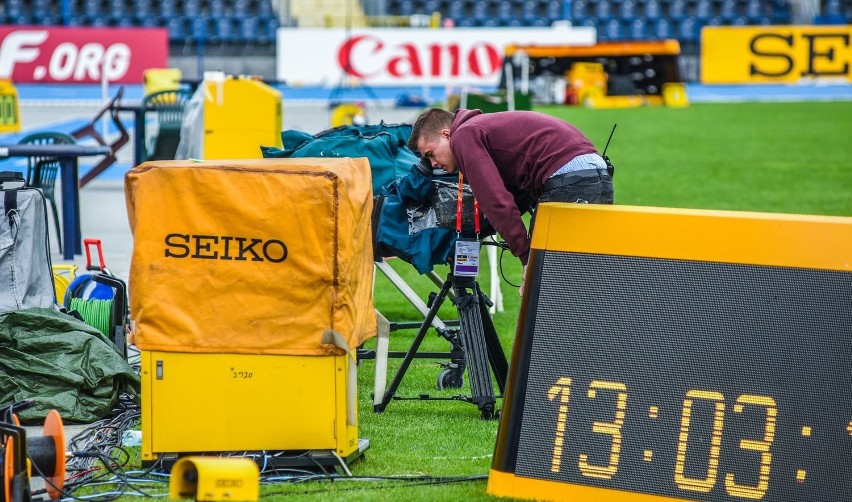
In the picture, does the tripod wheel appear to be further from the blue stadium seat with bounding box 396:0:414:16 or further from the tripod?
the blue stadium seat with bounding box 396:0:414:16

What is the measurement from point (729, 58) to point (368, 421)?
34.4m

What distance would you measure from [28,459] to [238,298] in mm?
1035

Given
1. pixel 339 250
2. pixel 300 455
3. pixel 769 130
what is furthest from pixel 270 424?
pixel 769 130

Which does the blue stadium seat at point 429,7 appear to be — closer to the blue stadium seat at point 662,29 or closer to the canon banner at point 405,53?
the canon banner at point 405,53

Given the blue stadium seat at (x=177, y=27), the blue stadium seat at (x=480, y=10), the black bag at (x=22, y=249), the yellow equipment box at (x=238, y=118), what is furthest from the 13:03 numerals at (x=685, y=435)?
the blue stadium seat at (x=480, y=10)

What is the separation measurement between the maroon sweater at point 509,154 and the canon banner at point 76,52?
80.6 feet

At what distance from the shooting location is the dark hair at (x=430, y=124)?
241 inches

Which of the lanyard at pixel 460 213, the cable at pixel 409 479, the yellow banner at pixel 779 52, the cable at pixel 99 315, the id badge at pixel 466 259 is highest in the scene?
the lanyard at pixel 460 213

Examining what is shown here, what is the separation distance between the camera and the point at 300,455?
5426 millimetres

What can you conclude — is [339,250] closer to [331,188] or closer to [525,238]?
[331,188]

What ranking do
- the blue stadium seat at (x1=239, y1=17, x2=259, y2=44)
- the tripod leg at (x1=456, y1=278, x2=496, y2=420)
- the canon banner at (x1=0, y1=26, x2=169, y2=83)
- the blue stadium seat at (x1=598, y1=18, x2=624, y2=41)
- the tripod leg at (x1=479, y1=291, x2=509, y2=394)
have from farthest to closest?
1. the blue stadium seat at (x1=598, y1=18, x2=624, y2=41)
2. the blue stadium seat at (x1=239, y1=17, x2=259, y2=44)
3. the canon banner at (x1=0, y1=26, x2=169, y2=83)
4. the tripod leg at (x1=479, y1=291, x2=509, y2=394)
5. the tripod leg at (x1=456, y1=278, x2=496, y2=420)

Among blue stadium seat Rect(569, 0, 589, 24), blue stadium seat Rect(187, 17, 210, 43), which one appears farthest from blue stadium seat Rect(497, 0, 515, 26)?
blue stadium seat Rect(187, 17, 210, 43)

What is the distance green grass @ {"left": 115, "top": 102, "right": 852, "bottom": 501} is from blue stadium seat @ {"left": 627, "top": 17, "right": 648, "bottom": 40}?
9402mm

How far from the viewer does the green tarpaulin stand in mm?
6312
